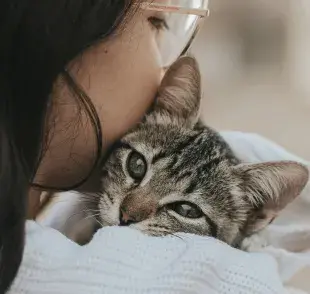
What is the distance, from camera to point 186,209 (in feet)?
2.84

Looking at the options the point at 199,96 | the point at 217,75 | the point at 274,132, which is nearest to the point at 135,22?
the point at 199,96

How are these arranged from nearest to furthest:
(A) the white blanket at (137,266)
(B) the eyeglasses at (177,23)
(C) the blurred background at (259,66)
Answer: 1. (A) the white blanket at (137,266)
2. (B) the eyeglasses at (177,23)
3. (C) the blurred background at (259,66)

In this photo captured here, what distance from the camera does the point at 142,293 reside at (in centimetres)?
70

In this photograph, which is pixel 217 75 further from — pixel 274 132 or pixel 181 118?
pixel 181 118

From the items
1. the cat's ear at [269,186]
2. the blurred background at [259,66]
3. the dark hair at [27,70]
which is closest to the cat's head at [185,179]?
the cat's ear at [269,186]

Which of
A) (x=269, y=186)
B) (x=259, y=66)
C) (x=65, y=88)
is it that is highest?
(x=65, y=88)

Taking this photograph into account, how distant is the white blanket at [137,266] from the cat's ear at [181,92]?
0.21 metres

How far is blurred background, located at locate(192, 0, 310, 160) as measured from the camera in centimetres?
178

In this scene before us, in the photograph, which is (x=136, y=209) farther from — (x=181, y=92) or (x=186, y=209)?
(x=181, y=92)

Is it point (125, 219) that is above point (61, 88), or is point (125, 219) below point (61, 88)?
below

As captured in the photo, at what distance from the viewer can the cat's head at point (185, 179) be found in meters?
0.85

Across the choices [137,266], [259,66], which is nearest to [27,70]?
[137,266]

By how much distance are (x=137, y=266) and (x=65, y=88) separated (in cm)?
20

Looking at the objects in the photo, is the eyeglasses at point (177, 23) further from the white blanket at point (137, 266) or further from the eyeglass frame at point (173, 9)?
the white blanket at point (137, 266)
